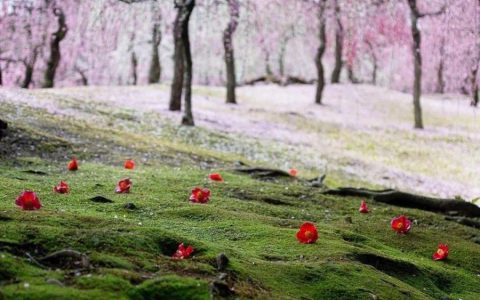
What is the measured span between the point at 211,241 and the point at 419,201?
636cm

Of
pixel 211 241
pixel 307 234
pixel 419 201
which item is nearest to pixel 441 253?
pixel 307 234

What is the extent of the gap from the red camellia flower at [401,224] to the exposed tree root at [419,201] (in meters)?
3.09

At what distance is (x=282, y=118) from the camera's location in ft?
105

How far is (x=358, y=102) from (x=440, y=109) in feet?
19.5

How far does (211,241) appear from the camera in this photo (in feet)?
19.5

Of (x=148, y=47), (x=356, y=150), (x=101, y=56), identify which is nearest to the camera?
(x=356, y=150)

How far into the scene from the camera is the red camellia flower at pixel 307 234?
19.9ft

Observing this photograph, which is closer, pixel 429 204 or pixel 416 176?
pixel 429 204

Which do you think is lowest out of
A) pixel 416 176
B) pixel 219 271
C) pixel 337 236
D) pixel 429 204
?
pixel 416 176

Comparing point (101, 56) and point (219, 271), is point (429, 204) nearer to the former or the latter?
point (219, 271)

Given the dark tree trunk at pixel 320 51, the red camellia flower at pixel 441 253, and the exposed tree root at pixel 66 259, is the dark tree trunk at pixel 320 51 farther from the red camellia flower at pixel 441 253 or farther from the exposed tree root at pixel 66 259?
the exposed tree root at pixel 66 259

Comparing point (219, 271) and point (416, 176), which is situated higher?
point (219, 271)

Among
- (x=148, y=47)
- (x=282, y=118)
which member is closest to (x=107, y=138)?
(x=282, y=118)

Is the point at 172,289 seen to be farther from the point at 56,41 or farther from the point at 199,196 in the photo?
the point at 56,41
